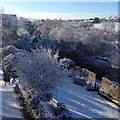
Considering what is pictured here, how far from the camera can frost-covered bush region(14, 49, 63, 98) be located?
531 centimetres

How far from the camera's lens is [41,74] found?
212 inches

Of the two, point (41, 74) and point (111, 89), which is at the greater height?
point (41, 74)

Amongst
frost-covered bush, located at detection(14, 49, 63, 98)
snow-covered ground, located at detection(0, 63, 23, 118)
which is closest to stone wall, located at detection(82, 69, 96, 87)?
frost-covered bush, located at detection(14, 49, 63, 98)

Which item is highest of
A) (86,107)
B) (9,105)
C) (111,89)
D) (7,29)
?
(7,29)

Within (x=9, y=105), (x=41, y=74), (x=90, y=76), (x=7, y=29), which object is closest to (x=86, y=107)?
(x=41, y=74)

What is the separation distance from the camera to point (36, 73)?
534 centimetres

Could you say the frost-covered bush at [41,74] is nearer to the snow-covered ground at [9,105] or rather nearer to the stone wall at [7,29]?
the snow-covered ground at [9,105]

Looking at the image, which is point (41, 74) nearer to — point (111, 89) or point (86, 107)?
point (86, 107)

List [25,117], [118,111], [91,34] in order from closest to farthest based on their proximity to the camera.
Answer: [25,117], [118,111], [91,34]

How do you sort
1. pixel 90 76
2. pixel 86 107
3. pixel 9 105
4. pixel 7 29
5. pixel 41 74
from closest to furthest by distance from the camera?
1. pixel 9 105
2. pixel 41 74
3. pixel 86 107
4. pixel 90 76
5. pixel 7 29

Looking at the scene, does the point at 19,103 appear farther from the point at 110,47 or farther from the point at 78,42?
the point at 110,47

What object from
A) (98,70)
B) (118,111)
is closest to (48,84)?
(118,111)

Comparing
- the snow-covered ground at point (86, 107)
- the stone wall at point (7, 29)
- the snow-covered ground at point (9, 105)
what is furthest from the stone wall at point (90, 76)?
the stone wall at point (7, 29)

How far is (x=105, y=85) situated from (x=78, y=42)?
47.7 feet
